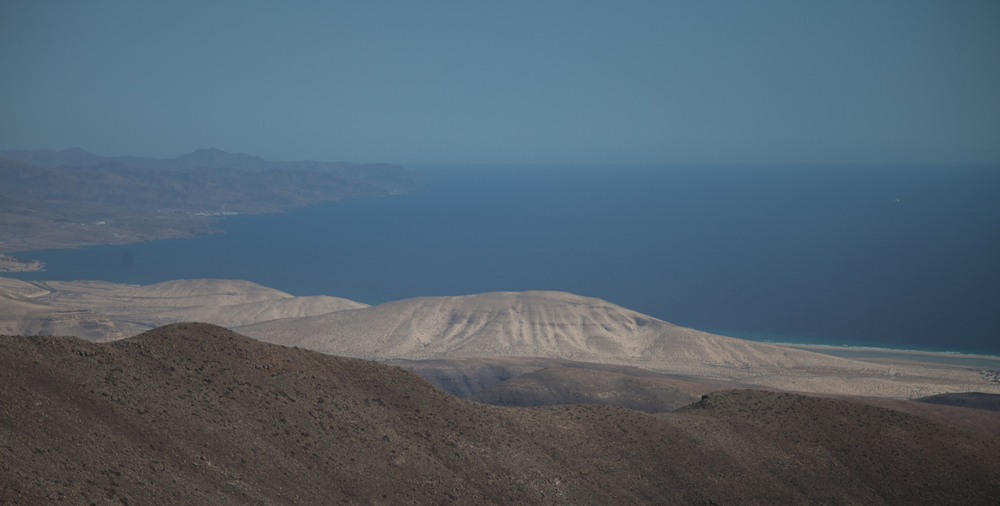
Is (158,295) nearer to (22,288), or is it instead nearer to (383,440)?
(22,288)

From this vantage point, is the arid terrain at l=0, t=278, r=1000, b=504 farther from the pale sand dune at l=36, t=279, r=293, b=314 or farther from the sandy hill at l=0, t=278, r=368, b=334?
the pale sand dune at l=36, t=279, r=293, b=314

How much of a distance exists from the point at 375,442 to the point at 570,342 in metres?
49.4

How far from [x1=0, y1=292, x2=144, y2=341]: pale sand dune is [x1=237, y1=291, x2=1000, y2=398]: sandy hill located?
11.6 metres

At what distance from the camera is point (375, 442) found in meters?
19.0

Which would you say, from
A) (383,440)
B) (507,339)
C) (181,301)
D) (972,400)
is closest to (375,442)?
(383,440)

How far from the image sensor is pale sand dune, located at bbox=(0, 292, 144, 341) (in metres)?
56.7

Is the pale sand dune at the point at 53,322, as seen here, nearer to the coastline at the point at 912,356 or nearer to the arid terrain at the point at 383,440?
the arid terrain at the point at 383,440

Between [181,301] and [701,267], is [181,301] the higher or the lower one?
the higher one

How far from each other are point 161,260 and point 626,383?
129571mm

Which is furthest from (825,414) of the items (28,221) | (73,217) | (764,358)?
(73,217)

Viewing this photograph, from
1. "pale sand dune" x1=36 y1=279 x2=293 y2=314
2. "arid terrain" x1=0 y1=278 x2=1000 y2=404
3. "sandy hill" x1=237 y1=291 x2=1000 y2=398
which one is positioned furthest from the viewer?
"pale sand dune" x1=36 y1=279 x2=293 y2=314

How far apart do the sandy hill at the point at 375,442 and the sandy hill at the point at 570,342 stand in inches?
1126

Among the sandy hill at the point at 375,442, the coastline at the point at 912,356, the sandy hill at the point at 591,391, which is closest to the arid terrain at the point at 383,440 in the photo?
the sandy hill at the point at 375,442

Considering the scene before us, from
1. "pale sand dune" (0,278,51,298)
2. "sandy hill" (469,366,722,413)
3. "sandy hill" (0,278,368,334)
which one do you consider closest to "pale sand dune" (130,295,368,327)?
"sandy hill" (0,278,368,334)
